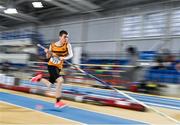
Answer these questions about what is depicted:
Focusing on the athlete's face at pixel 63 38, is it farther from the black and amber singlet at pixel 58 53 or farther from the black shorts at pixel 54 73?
the black shorts at pixel 54 73

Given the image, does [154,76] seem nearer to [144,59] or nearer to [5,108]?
[144,59]

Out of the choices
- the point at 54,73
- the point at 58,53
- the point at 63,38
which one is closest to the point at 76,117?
the point at 54,73

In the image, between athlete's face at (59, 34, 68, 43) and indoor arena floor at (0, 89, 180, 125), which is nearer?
indoor arena floor at (0, 89, 180, 125)

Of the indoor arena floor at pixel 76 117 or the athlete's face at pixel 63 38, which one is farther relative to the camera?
the athlete's face at pixel 63 38

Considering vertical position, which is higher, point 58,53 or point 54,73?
point 58,53

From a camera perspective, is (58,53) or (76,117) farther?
(58,53)

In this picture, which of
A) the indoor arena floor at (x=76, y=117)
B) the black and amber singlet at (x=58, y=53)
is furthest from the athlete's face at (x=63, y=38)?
the indoor arena floor at (x=76, y=117)

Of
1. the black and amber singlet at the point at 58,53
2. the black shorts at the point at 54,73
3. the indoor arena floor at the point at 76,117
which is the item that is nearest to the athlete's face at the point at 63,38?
the black and amber singlet at the point at 58,53

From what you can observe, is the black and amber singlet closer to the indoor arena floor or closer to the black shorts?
the black shorts

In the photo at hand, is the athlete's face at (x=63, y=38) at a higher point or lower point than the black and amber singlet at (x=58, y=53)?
higher

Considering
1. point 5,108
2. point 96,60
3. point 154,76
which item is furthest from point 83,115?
point 96,60

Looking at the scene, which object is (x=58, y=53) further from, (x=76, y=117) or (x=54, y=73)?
(x=76, y=117)

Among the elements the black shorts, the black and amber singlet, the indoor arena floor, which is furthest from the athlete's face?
the indoor arena floor

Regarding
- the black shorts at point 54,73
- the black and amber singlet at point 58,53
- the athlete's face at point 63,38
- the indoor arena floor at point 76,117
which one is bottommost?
the indoor arena floor at point 76,117
